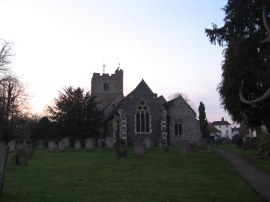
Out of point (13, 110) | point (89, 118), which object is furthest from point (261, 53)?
point (13, 110)

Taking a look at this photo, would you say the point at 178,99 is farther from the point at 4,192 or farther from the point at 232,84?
the point at 4,192

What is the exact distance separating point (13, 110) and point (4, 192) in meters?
46.6

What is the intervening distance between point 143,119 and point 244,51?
32.2 metres

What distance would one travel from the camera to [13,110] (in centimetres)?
5516

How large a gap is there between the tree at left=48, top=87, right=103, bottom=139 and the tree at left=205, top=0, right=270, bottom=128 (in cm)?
2821

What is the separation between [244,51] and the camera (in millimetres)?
19734

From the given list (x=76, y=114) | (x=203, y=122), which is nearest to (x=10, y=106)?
(x=76, y=114)

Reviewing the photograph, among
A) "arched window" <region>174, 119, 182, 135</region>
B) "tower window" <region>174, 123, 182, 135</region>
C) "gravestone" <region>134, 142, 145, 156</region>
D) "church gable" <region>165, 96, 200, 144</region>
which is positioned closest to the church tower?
"church gable" <region>165, 96, 200, 144</region>

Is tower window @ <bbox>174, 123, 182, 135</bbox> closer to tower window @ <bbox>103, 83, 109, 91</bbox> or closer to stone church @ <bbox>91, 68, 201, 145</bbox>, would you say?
stone church @ <bbox>91, 68, 201, 145</bbox>

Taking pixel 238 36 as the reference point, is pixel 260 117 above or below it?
below

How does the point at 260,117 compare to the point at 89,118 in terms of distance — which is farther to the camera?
the point at 89,118

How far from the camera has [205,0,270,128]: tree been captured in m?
18.6

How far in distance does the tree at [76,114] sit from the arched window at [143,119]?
484 centimetres

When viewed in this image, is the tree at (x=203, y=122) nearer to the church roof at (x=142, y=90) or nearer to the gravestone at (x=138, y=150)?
the church roof at (x=142, y=90)
